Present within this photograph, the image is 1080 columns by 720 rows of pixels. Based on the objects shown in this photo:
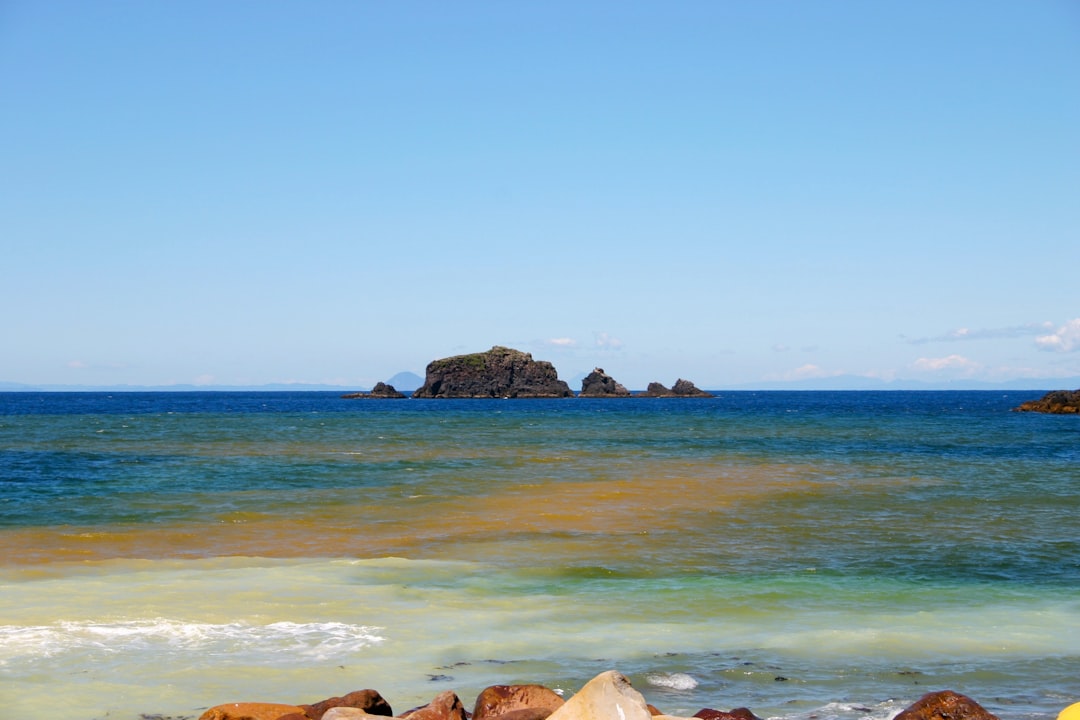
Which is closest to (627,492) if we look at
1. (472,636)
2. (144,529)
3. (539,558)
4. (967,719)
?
(539,558)

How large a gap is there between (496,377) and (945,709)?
610 ft

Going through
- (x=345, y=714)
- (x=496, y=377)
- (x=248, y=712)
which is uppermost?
(x=496, y=377)

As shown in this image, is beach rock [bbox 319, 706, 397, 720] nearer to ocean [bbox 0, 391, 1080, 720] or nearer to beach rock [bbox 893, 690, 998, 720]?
ocean [bbox 0, 391, 1080, 720]

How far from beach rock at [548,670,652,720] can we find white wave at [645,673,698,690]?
3.05m

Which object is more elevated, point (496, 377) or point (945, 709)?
point (496, 377)

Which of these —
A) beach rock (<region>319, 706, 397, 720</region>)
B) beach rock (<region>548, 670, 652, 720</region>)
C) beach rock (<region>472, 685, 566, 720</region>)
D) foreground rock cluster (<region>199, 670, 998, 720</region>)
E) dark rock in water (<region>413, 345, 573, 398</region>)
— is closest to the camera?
beach rock (<region>548, 670, 652, 720</region>)

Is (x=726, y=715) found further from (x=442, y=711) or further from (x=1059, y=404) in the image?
(x=1059, y=404)

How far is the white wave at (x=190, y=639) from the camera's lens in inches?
447

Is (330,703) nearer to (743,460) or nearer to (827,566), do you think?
(827,566)

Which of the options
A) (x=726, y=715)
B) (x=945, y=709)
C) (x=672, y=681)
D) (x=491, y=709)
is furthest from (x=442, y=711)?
(x=945, y=709)

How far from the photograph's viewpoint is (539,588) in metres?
A: 15.4

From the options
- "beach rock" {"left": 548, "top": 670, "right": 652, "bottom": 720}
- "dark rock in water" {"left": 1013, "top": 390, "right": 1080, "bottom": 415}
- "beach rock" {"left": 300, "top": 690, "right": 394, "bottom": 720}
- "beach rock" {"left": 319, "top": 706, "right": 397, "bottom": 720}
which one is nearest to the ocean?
"beach rock" {"left": 300, "top": 690, "right": 394, "bottom": 720}

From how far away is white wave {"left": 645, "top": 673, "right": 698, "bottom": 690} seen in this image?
9.98 m

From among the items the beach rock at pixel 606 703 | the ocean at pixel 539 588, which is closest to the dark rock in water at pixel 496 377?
the ocean at pixel 539 588
